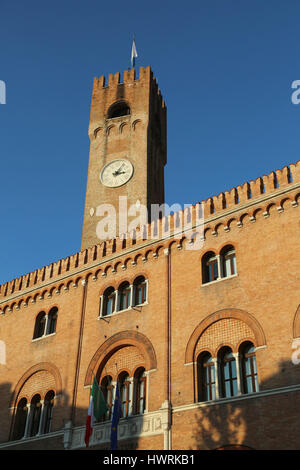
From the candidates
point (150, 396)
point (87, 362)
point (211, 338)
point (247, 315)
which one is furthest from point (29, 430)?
point (247, 315)

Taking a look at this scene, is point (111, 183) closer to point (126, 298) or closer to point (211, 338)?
point (126, 298)

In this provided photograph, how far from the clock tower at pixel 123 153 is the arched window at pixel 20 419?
8488 millimetres

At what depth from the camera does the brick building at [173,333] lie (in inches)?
657

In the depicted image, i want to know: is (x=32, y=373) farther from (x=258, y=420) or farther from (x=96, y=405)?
(x=258, y=420)

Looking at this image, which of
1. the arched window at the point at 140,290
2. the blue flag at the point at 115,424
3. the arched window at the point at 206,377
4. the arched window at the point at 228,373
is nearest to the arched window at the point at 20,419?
the blue flag at the point at 115,424

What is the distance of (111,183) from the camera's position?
96.3 ft

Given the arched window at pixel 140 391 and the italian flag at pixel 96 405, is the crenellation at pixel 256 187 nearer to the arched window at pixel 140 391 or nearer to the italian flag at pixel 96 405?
the arched window at pixel 140 391

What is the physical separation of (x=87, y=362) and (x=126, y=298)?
9.43 feet

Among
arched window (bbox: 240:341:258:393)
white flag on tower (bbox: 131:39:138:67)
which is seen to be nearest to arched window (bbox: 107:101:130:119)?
white flag on tower (bbox: 131:39:138:67)

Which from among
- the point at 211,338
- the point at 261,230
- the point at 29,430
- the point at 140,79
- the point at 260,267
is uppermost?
the point at 140,79

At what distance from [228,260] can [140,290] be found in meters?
3.91

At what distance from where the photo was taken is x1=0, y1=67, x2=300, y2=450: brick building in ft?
54.7

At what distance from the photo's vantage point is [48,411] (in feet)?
70.8
